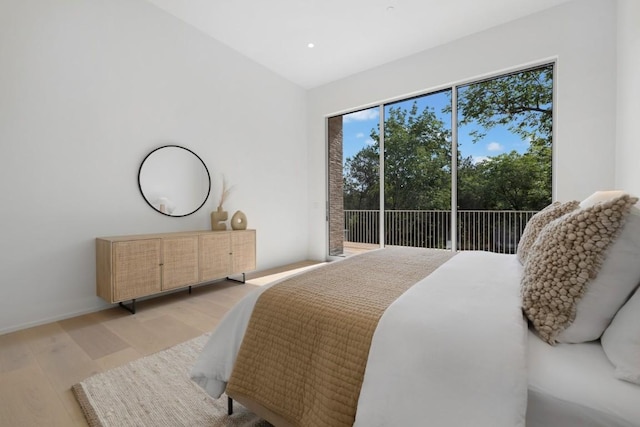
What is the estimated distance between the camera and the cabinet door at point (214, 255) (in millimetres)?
3068

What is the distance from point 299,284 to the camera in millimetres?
1333

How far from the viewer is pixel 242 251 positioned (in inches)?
137

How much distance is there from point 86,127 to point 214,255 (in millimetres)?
1650

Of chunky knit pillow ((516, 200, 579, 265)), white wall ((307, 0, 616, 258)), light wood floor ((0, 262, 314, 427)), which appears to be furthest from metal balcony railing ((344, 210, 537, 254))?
light wood floor ((0, 262, 314, 427))

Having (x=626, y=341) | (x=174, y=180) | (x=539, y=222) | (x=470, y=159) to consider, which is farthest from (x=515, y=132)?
(x=174, y=180)

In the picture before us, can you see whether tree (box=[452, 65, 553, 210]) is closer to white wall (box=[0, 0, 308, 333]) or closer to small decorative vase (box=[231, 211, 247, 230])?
small decorative vase (box=[231, 211, 247, 230])

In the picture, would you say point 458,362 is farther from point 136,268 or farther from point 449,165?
point 449,165

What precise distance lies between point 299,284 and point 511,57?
3.57 meters

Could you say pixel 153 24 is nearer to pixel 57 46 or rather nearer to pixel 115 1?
pixel 115 1

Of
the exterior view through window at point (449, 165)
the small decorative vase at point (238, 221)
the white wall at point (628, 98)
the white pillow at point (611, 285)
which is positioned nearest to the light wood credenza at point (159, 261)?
the small decorative vase at point (238, 221)

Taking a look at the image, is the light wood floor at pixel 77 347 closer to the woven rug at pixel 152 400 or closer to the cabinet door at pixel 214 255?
the woven rug at pixel 152 400

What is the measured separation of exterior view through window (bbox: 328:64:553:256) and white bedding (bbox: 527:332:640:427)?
9.96 feet

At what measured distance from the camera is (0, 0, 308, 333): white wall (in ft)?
7.44

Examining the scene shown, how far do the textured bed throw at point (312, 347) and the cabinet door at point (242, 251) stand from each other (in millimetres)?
2166
